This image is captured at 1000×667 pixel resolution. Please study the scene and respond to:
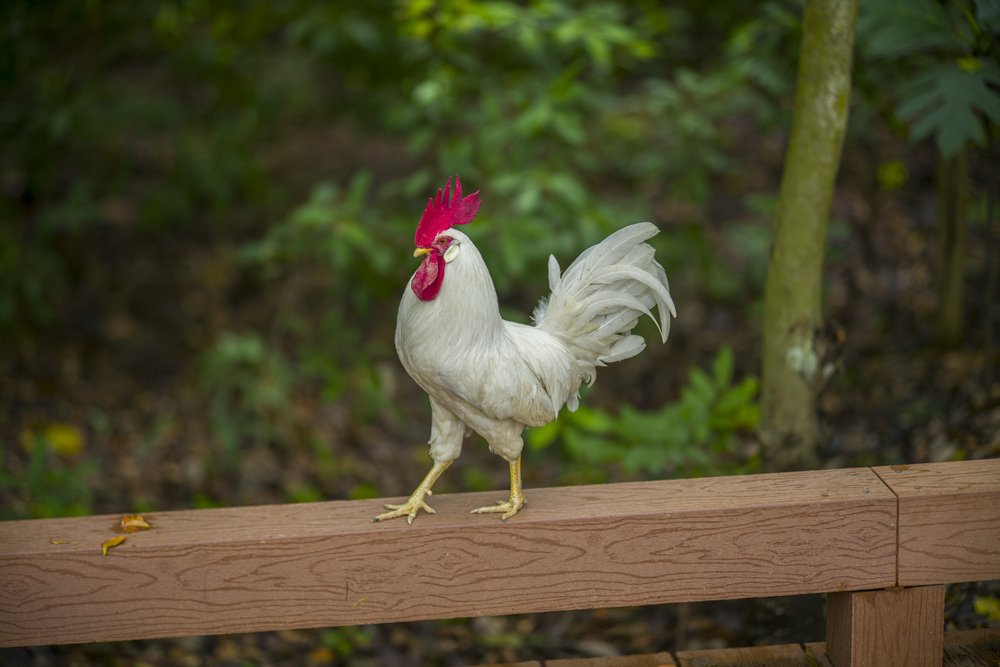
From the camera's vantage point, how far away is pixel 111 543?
2139mm

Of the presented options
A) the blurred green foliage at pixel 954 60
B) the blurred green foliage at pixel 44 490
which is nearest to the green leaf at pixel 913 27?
the blurred green foliage at pixel 954 60

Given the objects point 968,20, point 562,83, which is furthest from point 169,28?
point 968,20

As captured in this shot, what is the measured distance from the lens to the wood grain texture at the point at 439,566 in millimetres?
2137

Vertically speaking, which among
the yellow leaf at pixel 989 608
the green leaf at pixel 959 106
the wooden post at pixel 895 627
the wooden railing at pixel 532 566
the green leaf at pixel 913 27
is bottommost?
the yellow leaf at pixel 989 608

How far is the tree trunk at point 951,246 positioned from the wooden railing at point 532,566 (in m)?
2.01

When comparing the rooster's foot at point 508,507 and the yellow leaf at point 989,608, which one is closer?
the rooster's foot at point 508,507

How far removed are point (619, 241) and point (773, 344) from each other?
2.83 feet

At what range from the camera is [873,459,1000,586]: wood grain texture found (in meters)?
2.13

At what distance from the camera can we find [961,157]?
11.9 feet

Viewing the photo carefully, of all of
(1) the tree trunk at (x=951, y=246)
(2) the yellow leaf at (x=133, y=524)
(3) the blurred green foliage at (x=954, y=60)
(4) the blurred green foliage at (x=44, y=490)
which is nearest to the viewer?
(2) the yellow leaf at (x=133, y=524)

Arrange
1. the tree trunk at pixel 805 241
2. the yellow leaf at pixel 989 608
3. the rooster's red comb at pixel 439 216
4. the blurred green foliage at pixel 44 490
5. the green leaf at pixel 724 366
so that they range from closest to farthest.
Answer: the rooster's red comb at pixel 439 216
the tree trunk at pixel 805 241
the yellow leaf at pixel 989 608
the green leaf at pixel 724 366
the blurred green foliage at pixel 44 490

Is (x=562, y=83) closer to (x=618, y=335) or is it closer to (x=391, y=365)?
(x=618, y=335)

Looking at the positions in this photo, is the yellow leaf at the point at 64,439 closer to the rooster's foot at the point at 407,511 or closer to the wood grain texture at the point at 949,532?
the rooster's foot at the point at 407,511

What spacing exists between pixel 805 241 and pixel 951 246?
1705mm
